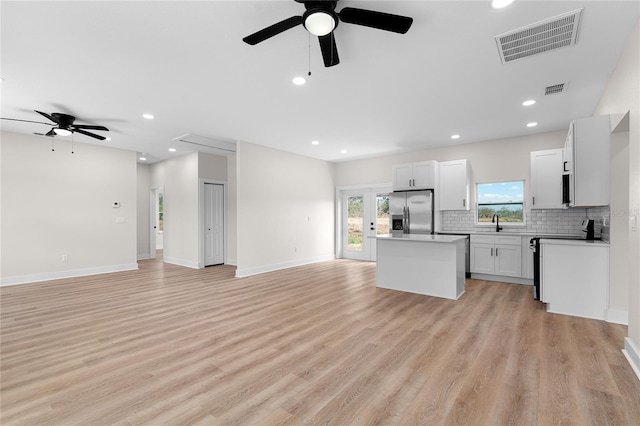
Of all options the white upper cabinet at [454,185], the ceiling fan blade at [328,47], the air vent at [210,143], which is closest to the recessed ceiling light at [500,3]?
the ceiling fan blade at [328,47]

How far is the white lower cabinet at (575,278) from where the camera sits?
357 cm

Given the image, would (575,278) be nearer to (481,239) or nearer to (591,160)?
(591,160)

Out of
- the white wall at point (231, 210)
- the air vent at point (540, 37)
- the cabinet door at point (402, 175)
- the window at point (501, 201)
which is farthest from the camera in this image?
the white wall at point (231, 210)

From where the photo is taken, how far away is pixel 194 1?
7.34 feet

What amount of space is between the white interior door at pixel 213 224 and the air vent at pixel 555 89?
7.07 metres

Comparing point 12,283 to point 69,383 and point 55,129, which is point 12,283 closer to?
point 55,129

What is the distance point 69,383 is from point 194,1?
305cm

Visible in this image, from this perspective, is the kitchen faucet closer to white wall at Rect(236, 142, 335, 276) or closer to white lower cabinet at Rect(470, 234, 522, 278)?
white lower cabinet at Rect(470, 234, 522, 278)

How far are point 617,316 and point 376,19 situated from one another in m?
4.24

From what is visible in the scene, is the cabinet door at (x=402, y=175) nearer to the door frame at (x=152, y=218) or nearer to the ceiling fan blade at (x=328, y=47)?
the ceiling fan blade at (x=328, y=47)

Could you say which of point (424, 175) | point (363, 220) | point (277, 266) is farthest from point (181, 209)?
point (424, 175)

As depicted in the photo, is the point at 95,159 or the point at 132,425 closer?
the point at 132,425

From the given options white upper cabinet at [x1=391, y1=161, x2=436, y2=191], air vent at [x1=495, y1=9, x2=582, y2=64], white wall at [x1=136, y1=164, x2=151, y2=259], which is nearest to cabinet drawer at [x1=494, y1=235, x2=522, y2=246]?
white upper cabinet at [x1=391, y1=161, x2=436, y2=191]

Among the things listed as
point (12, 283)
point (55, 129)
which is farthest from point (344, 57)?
point (12, 283)
